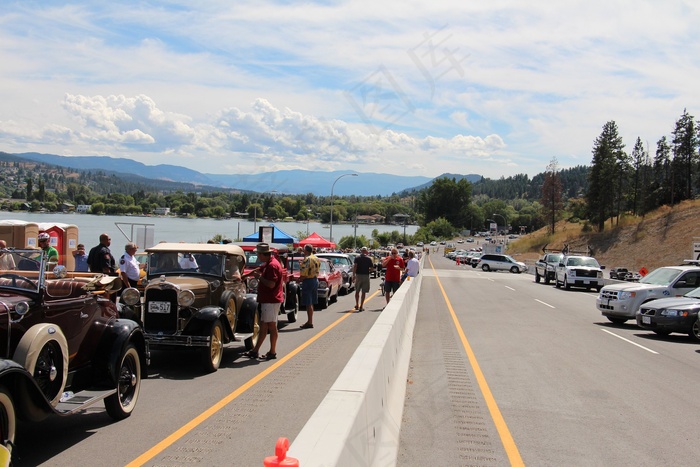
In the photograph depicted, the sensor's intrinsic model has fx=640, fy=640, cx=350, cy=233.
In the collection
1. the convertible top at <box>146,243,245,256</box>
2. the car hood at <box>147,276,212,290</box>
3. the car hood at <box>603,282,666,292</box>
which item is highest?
the convertible top at <box>146,243,245,256</box>

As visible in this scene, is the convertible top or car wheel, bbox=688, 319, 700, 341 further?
car wheel, bbox=688, 319, 700, 341

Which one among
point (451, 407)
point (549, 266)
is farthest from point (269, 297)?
point (549, 266)

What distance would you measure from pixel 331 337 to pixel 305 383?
463 centimetres

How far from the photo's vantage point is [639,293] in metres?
18.0

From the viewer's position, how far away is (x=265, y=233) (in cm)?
2938

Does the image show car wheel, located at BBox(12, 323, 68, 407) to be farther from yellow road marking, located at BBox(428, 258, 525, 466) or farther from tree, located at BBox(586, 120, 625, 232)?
tree, located at BBox(586, 120, 625, 232)

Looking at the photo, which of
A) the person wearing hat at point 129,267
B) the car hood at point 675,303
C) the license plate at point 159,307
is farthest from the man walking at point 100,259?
the car hood at point 675,303

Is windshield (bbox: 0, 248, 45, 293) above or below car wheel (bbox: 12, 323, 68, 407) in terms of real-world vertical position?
above

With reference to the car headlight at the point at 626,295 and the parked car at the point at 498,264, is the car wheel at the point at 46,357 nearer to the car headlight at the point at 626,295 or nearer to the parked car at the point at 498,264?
the car headlight at the point at 626,295

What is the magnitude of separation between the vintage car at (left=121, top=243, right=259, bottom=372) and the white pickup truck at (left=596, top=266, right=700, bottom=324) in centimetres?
1104

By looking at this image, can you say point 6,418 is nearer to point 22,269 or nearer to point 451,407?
point 22,269

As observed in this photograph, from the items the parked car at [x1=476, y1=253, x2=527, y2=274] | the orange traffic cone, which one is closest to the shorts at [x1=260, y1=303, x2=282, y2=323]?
the orange traffic cone

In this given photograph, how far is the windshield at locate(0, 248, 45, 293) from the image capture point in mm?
6055

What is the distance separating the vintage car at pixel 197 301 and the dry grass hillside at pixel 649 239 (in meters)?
50.5
